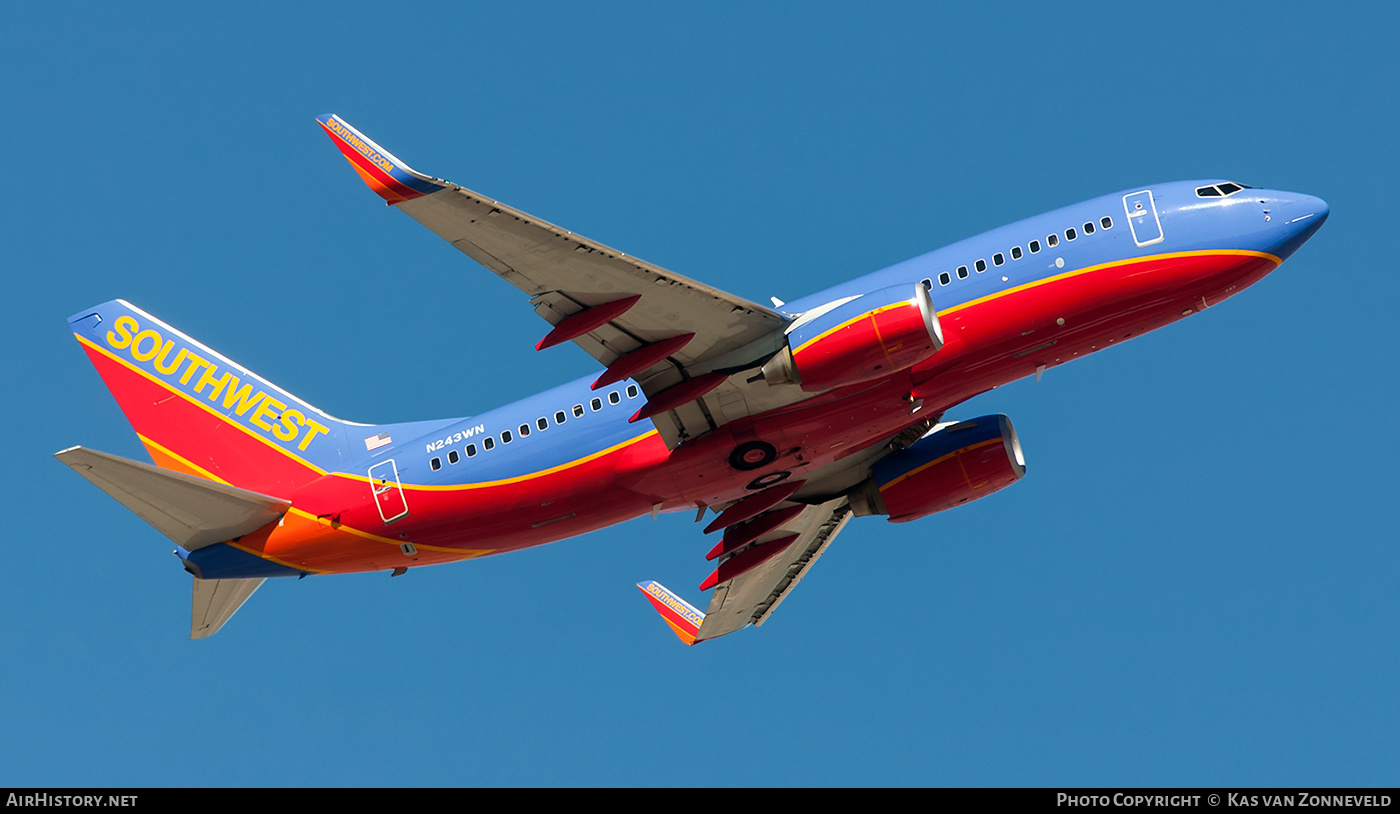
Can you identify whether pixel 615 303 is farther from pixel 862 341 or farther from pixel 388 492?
pixel 388 492

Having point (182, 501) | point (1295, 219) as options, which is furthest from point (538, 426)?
point (1295, 219)

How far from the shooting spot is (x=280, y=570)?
3894 cm

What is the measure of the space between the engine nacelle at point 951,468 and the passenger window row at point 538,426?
30.3 ft

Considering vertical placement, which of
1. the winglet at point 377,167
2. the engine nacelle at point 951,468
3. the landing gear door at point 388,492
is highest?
the winglet at point 377,167

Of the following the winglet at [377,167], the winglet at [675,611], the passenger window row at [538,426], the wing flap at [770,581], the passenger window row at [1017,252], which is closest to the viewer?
the winglet at [377,167]

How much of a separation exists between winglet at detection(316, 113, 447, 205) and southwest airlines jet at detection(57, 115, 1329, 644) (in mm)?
3718

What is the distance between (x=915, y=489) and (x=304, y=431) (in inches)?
719

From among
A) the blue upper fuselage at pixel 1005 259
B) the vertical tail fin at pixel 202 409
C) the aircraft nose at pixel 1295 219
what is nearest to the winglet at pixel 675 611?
the blue upper fuselage at pixel 1005 259

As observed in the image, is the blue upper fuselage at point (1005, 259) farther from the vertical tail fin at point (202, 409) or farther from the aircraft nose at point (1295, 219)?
the vertical tail fin at point (202, 409)

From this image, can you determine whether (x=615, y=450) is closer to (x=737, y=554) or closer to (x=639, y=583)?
(x=737, y=554)

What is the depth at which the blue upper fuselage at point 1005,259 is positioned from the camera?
36.2 metres

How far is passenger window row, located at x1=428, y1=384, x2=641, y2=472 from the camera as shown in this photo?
38.1 metres

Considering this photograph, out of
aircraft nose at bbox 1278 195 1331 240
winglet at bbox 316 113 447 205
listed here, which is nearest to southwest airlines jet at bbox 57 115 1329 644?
aircraft nose at bbox 1278 195 1331 240

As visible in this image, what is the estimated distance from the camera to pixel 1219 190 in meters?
37.2
